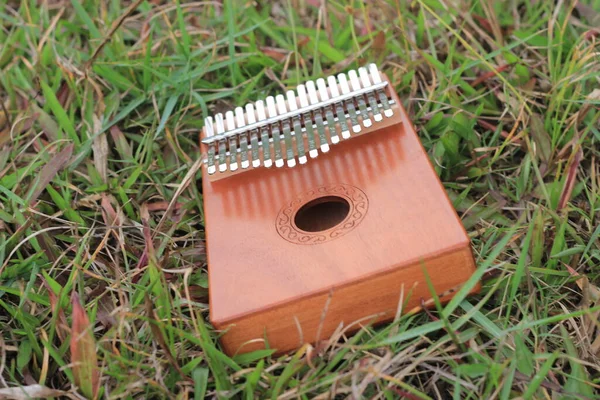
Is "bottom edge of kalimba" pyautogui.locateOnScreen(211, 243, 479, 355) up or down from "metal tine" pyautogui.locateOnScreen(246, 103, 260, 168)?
down

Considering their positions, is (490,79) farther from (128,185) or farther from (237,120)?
(128,185)

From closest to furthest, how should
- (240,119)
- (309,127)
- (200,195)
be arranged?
(309,127) < (240,119) < (200,195)

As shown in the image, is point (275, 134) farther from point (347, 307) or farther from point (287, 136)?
point (347, 307)

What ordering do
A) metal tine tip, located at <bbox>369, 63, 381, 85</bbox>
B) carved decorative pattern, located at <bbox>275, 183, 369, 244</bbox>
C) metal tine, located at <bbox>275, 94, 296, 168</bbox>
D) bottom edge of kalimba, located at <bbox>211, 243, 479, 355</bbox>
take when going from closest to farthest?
1. bottom edge of kalimba, located at <bbox>211, 243, 479, 355</bbox>
2. carved decorative pattern, located at <bbox>275, 183, 369, 244</bbox>
3. metal tine, located at <bbox>275, 94, 296, 168</bbox>
4. metal tine tip, located at <bbox>369, 63, 381, 85</bbox>

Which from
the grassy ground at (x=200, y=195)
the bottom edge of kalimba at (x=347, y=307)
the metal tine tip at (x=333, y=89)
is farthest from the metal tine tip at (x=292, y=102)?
the bottom edge of kalimba at (x=347, y=307)

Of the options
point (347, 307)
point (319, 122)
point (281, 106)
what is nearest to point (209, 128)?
point (281, 106)

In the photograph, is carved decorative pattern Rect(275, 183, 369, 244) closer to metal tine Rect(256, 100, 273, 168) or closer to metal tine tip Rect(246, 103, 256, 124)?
metal tine Rect(256, 100, 273, 168)

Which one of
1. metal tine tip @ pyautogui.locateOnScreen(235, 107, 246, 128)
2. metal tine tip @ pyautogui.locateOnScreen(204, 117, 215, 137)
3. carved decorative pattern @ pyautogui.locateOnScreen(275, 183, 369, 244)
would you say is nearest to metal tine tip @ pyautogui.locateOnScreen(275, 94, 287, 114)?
metal tine tip @ pyautogui.locateOnScreen(235, 107, 246, 128)
